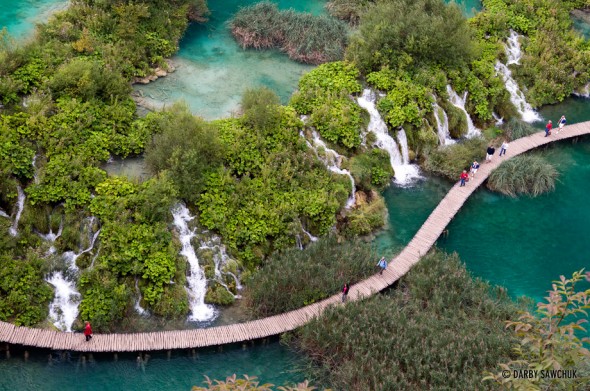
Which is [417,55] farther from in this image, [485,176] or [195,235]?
[195,235]

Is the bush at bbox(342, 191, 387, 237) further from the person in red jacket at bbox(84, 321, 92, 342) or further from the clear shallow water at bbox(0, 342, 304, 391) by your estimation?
the person in red jacket at bbox(84, 321, 92, 342)

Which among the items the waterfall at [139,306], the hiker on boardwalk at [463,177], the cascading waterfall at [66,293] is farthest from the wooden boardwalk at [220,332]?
the hiker on boardwalk at [463,177]

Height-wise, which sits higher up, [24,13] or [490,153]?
[24,13]

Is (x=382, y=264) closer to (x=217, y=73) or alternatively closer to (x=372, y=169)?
(x=372, y=169)

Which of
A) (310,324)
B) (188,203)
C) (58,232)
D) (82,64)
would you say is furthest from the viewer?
(82,64)

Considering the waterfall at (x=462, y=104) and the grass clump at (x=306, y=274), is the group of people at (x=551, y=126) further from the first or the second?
the grass clump at (x=306, y=274)

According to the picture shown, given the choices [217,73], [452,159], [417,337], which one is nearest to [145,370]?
[417,337]

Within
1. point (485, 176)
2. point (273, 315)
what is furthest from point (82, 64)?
point (485, 176)

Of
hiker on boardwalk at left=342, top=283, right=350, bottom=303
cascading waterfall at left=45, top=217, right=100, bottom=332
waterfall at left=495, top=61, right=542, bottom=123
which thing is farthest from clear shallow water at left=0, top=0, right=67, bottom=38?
waterfall at left=495, top=61, right=542, bottom=123
